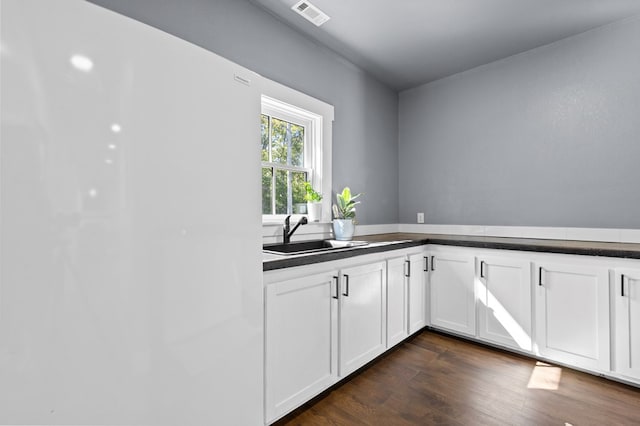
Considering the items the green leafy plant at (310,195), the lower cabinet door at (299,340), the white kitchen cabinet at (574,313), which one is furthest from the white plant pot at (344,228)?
the white kitchen cabinet at (574,313)

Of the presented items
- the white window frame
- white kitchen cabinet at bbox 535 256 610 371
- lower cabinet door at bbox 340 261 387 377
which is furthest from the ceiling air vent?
white kitchen cabinet at bbox 535 256 610 371

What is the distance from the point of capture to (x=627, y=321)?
1.87m

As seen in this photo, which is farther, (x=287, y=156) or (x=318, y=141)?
(x=318, y=141)

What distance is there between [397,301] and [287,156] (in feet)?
4.53

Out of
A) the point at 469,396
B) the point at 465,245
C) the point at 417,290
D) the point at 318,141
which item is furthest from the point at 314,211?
the point at 469,396

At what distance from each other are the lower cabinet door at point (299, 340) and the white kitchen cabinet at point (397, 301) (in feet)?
1.96

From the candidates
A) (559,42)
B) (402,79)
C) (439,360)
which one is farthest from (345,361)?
(559,42)

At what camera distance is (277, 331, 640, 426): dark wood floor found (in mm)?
1618

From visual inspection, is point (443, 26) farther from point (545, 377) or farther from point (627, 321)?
point (545, 377)

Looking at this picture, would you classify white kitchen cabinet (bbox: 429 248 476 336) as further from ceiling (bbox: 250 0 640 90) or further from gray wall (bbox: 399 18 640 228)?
ceiling (bbox: 250 0 640 90)

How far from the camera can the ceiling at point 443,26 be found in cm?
216

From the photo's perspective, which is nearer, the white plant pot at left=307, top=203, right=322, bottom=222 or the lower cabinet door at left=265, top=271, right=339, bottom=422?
the lower cabinet door at left=265, top=271, right=339, bottom=422

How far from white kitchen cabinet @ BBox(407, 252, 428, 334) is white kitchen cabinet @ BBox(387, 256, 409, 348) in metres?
0.07

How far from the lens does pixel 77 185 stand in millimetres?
744
